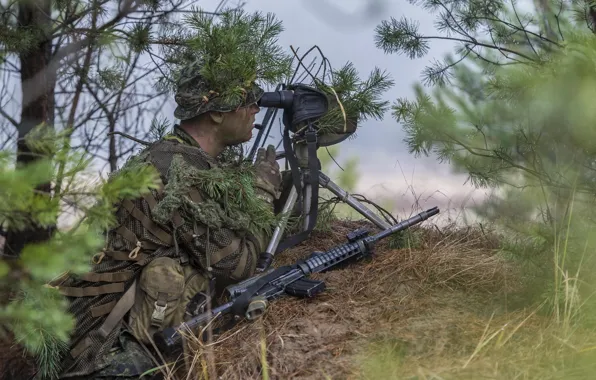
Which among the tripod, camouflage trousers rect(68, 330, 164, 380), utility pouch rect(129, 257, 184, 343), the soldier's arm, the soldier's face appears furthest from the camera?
the tripod

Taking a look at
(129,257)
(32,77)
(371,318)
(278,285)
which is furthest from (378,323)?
(32,77)

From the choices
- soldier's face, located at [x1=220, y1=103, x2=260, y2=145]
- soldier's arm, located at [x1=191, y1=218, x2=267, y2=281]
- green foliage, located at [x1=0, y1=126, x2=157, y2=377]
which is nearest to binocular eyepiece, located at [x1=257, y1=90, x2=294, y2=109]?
soldier's face, located at [x1=220, y1=103, x2=260, y2=145]

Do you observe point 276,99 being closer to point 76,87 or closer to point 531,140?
point 531,140

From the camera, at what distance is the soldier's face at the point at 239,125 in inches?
140

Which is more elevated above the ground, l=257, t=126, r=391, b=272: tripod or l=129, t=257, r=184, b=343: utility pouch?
l=257, t=126, r=391, b=272: tripod

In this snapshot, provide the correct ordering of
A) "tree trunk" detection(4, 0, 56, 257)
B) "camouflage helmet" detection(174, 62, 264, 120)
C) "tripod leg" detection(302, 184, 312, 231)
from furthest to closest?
1. "tree trunk" detection(4, 0, 56, 257)
2. "tripod leg" detection(302, 184, 312, 231)
3. "camouflage helmet" detection(174, 62, 264, 120)

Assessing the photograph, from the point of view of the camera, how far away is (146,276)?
3195mm

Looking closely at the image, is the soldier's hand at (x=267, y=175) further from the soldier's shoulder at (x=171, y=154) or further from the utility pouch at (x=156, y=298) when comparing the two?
the utility pouch at (x=156, y=298)

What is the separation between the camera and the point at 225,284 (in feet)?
11.5

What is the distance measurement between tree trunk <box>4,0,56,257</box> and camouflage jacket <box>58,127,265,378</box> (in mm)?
1248

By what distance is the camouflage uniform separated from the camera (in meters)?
3.15

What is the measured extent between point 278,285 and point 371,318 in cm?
57

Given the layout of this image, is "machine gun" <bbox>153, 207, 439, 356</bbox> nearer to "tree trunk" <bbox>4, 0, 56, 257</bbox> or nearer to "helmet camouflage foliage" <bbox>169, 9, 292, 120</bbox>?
"helmet camouflage foliage" <bbox>169, 9, 292, 120</bbox>

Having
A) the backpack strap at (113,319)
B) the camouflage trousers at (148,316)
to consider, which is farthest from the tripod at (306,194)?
the backpack strap at (113,319)
